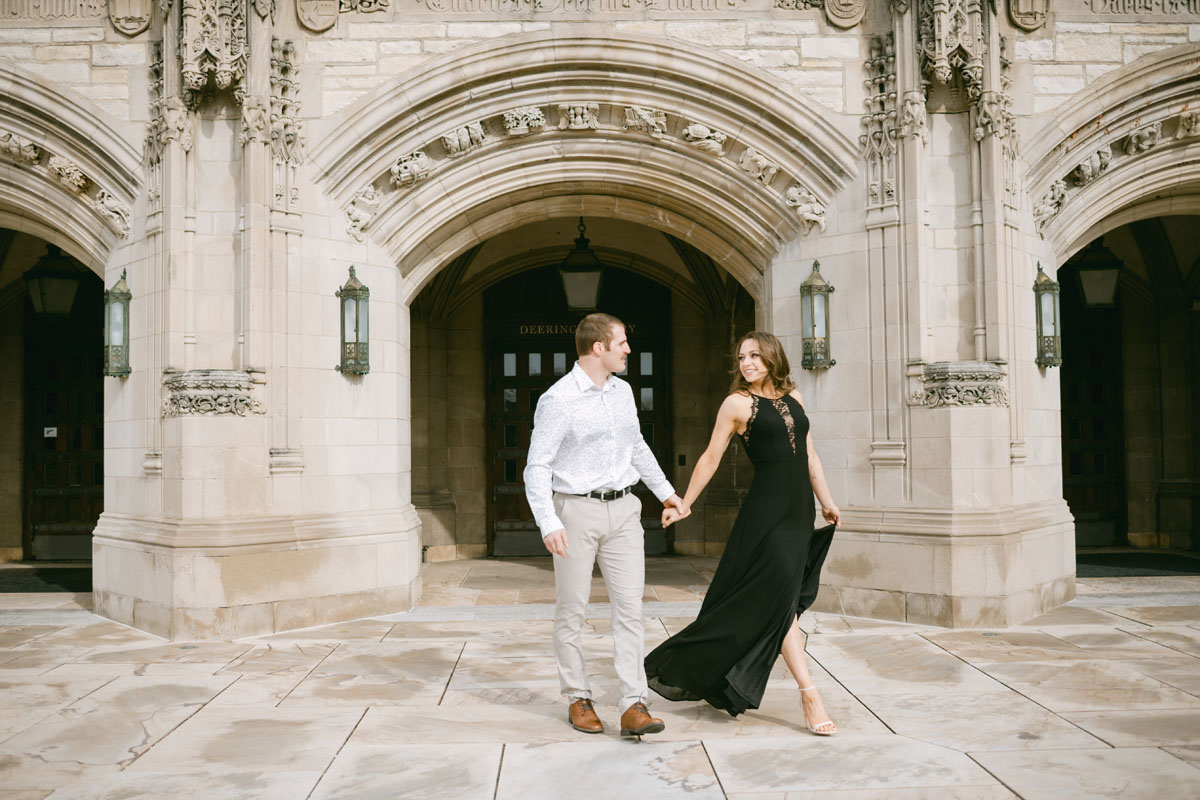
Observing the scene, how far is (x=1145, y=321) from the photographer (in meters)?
11.7

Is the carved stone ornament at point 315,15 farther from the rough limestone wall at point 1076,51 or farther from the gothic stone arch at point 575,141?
the rough limestone wall at point 1076,51

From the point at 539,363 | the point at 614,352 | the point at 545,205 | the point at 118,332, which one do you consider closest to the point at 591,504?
the point at 614,352

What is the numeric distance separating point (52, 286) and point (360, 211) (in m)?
3.65

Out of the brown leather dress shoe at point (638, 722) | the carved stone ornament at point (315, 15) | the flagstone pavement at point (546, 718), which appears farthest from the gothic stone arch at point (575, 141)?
the brown leather dress shoe at point (638, 722)

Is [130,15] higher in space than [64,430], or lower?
higher

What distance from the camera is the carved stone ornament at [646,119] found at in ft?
25.7

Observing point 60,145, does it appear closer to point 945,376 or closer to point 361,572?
point 361,572

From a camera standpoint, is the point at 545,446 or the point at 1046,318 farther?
the point at 1046,318

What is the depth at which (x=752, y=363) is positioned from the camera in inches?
181

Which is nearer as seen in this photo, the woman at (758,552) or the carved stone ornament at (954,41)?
the woman at (758,552)

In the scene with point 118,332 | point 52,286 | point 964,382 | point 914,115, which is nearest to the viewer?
point 964,382

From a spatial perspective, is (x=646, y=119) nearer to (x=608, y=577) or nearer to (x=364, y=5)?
(x=364, y=5)

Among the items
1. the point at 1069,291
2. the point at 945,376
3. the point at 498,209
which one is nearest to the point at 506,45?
the point at 498,209

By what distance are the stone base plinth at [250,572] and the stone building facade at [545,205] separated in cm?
3
